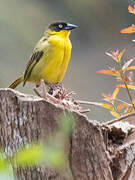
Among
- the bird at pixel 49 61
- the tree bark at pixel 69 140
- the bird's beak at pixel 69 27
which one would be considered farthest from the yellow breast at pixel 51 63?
the tree bark at pixel 69 140

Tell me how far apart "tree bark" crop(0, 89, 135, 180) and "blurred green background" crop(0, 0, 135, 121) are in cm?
274

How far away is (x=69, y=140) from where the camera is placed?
3.84 ft

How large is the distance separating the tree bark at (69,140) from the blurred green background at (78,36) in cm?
274

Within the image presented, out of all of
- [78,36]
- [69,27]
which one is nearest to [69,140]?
[69,27]

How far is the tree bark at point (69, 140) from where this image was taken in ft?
4.05

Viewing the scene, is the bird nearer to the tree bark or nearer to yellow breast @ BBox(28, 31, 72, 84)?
yellow breast @ BBox(28, 31, 72, 84)

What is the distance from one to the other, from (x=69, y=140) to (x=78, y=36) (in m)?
4.49

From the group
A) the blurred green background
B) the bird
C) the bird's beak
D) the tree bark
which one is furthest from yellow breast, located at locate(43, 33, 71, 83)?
the tree bark

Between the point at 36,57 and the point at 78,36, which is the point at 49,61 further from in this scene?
the point at 78,36

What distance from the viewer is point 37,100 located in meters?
1.25

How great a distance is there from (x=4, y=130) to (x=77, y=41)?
4.19 m

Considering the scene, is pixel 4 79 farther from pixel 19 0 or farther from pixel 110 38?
pixel 110 38

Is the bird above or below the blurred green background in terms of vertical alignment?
below

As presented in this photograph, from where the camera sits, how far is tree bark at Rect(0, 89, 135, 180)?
123 centimetres
